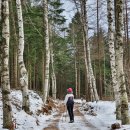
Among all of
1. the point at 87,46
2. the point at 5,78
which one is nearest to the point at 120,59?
the point at 5,78

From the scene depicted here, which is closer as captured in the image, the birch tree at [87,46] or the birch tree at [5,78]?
the birch tree at [5,78]

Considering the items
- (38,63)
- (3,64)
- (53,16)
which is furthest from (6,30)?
(38,63)

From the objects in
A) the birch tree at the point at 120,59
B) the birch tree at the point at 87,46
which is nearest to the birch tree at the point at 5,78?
the birch tree at the point at 120,59

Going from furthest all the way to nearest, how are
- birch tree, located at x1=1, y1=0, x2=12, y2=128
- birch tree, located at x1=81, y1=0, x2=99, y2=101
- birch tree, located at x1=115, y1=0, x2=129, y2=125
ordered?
1. birch tree, located at x1=81, y1=0, x2=99, y2=101
2. birch tree, located at x1=115, y1=0, x2=129, y2=125
3. birch tree, located at x1=1, y1=0, x2=12, y2=128

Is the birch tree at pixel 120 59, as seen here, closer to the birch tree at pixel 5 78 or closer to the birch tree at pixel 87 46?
the birch tree at pixel 5 78

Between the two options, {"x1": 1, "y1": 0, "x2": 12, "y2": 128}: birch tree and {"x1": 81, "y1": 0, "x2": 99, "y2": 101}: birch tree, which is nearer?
{"x1": 1, "y1": 0, "x2": 12, "y2": 128}: birch tree

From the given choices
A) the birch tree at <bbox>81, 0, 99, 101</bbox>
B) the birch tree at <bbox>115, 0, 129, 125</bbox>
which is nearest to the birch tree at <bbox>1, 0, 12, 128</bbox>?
the birch tree at <bbox>115, 0, 129, 125</bbox>

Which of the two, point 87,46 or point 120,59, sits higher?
point 87,46

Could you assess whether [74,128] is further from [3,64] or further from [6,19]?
[6,19]

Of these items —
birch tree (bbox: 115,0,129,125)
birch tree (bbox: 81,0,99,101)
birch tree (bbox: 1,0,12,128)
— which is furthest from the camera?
birch tree (bbox: 81,0,99,101)

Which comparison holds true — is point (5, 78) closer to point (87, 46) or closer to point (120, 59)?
point (120, 59)

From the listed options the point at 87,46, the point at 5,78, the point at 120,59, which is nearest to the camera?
the point at 5,78

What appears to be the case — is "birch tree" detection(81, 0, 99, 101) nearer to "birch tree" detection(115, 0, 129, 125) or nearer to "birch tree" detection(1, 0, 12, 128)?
"birch tree" detection(115, 0, 129, 125)

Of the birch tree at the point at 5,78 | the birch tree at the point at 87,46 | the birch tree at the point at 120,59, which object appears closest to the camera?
the birch tree at the point at 5,78
